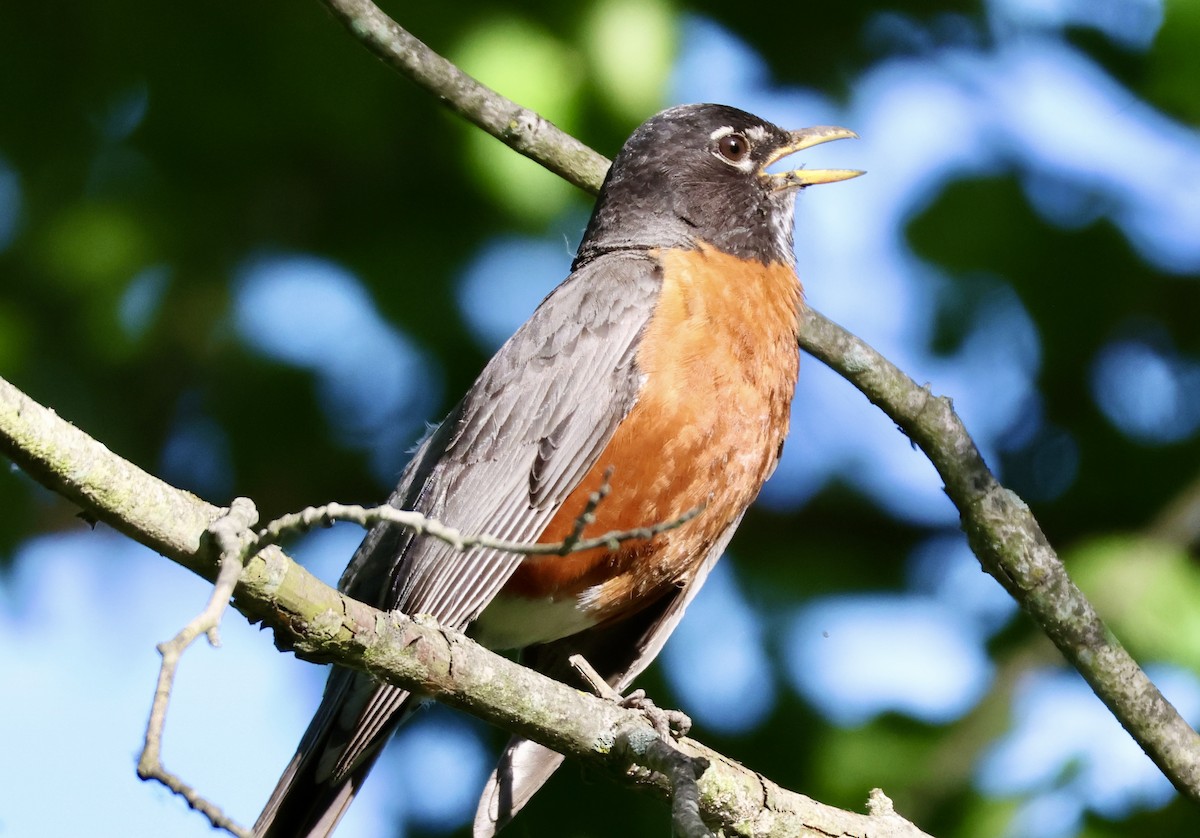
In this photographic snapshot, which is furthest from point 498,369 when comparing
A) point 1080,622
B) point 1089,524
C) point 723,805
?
point 1089,524

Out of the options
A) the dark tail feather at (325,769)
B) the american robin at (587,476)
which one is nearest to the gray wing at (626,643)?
the american robin at (587,476)

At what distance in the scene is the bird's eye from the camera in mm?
5199

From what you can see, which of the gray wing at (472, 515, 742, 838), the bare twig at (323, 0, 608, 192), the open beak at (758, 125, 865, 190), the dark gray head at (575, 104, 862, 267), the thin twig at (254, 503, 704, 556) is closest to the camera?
the thin twig at (254, 503, 704, 556)

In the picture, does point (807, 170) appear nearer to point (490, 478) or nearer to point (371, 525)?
point (490, 478)

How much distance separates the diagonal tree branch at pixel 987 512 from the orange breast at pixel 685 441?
0.29 metres

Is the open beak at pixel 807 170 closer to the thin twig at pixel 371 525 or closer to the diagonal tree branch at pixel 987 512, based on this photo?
the diagonal tree branch at pixel 987 512

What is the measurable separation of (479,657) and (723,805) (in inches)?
37.1

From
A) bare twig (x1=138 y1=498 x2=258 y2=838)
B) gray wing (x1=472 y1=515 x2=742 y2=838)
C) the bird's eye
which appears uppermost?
the bird's eye

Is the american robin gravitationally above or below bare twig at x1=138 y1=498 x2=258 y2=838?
above

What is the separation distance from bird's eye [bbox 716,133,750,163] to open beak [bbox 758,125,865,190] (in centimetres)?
9

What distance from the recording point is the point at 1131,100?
511 centimetres

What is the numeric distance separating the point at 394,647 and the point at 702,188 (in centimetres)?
266

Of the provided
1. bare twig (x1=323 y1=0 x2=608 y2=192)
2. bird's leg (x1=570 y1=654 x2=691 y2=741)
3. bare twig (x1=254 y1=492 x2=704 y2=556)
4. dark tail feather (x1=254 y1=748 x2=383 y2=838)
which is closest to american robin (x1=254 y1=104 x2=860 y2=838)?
dark tail feather (x1=254 y1=748 x2=383 y2=838)

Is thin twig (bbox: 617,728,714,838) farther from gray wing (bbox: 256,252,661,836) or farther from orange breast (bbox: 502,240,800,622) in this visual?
orange breast (bbox: 502,240,800,622)
